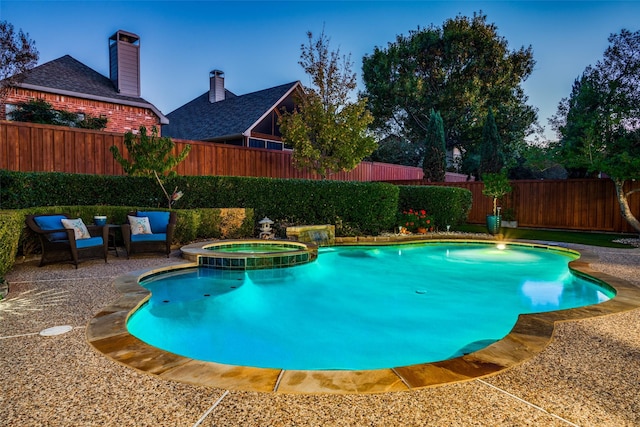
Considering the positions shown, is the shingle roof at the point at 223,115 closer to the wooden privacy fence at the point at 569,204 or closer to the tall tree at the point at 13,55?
the tall tree at the point at 13,55

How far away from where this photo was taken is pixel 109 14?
1481 cm

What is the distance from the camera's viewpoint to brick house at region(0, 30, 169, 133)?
1309 cm

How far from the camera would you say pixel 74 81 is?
47.1 feet

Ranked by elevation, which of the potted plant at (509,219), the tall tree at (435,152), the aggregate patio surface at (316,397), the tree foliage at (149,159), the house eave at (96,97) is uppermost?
the house eave at (96,97)

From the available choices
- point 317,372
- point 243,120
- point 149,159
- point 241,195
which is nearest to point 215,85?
point 243,120

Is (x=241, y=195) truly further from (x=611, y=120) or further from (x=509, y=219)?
(x=611, y=120)

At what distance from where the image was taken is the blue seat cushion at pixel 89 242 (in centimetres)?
599

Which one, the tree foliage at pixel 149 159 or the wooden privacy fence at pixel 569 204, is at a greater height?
the tree foliage at pixel 149 159

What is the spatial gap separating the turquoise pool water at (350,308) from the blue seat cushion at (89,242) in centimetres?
139

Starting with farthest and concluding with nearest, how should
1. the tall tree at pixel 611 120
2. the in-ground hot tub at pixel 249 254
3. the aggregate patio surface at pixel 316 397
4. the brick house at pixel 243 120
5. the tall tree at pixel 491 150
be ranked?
the tall tree at pixel 491 150
the brick house at pixel 243 120
the tall tree at pixel 611 120
the in-ground hot tub at pixel 249 254
the aggregate patio surface at pixel 316 397

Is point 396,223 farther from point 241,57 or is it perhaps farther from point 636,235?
point 241,57

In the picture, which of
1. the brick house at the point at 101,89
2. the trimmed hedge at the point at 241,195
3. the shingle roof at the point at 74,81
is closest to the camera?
the trimmed hedge at the point at 241,195

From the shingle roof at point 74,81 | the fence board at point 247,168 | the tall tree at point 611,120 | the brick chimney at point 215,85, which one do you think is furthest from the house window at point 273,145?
the tall tree at point 611,120

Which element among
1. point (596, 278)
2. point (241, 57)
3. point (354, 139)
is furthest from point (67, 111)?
point (596, 278)
